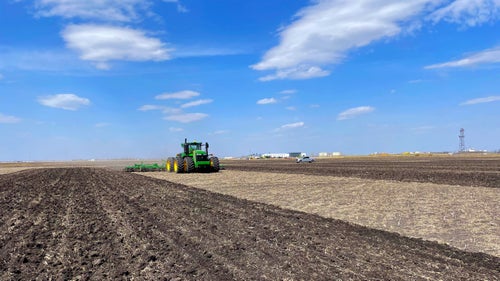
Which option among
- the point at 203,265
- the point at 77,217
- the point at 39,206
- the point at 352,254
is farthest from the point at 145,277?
the point at 39,206

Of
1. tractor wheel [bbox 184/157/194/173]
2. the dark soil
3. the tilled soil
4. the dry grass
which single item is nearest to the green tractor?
tractor wheel [bbox 184/157/194/173]

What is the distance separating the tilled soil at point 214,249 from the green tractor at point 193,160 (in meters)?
19.8

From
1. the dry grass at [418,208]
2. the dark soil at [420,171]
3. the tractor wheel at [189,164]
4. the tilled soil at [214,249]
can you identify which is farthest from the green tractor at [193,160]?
the tilled soil at [214,249]

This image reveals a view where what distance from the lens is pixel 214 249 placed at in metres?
7.44

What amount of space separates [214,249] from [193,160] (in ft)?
81.8

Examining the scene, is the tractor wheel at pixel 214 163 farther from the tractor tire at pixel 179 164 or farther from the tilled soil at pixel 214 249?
the tilled soil at pixel 214 249

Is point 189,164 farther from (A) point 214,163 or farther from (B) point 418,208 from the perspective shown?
(B) point 418,208

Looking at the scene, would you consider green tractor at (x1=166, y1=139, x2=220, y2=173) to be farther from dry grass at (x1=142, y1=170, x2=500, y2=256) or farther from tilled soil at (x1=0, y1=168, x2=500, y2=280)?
→ tilled soil at (x1=0, y1=168, x2=500, y2=280)

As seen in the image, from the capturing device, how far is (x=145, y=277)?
19.4 feet

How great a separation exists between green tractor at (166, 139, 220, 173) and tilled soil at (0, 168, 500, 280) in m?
19.8

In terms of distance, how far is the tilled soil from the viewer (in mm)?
6047

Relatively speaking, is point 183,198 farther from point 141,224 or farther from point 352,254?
point 352,254

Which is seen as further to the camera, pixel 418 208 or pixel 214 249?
pixel 418 208

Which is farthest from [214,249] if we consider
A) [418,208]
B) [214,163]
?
[214,163]
